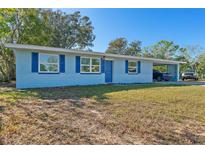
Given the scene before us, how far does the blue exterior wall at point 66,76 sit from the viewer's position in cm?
1310

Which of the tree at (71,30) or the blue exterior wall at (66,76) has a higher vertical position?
the tree at (71,30)

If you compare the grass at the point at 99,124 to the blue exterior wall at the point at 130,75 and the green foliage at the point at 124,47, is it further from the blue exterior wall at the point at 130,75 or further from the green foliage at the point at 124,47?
the green foliage at the point at 124,47

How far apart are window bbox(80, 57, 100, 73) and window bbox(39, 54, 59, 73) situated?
2.26 m

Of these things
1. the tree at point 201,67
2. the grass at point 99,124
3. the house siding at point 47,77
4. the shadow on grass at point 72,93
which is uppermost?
the tree at point 201,67

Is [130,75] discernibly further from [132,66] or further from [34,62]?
[34,62]

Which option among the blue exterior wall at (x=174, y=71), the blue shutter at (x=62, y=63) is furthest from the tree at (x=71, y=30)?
the blue shutter at (x=62, y=63)

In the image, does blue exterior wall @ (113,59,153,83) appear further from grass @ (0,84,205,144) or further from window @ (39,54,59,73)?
grass @ (0,84,205,144)

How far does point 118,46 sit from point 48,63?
37.7 metres

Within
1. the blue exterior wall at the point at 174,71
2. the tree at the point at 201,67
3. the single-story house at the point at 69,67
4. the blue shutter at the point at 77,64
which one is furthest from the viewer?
the tree at the point at 201,67

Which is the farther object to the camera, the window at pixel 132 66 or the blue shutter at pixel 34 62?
the window at pixel 132 66

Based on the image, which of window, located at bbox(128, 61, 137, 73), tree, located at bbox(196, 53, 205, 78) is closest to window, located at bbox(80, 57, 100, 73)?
window, located at bbox(128, 61, 137, 73)

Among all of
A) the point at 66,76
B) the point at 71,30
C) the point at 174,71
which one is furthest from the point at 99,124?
the point at 71,30

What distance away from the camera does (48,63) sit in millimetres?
14367
